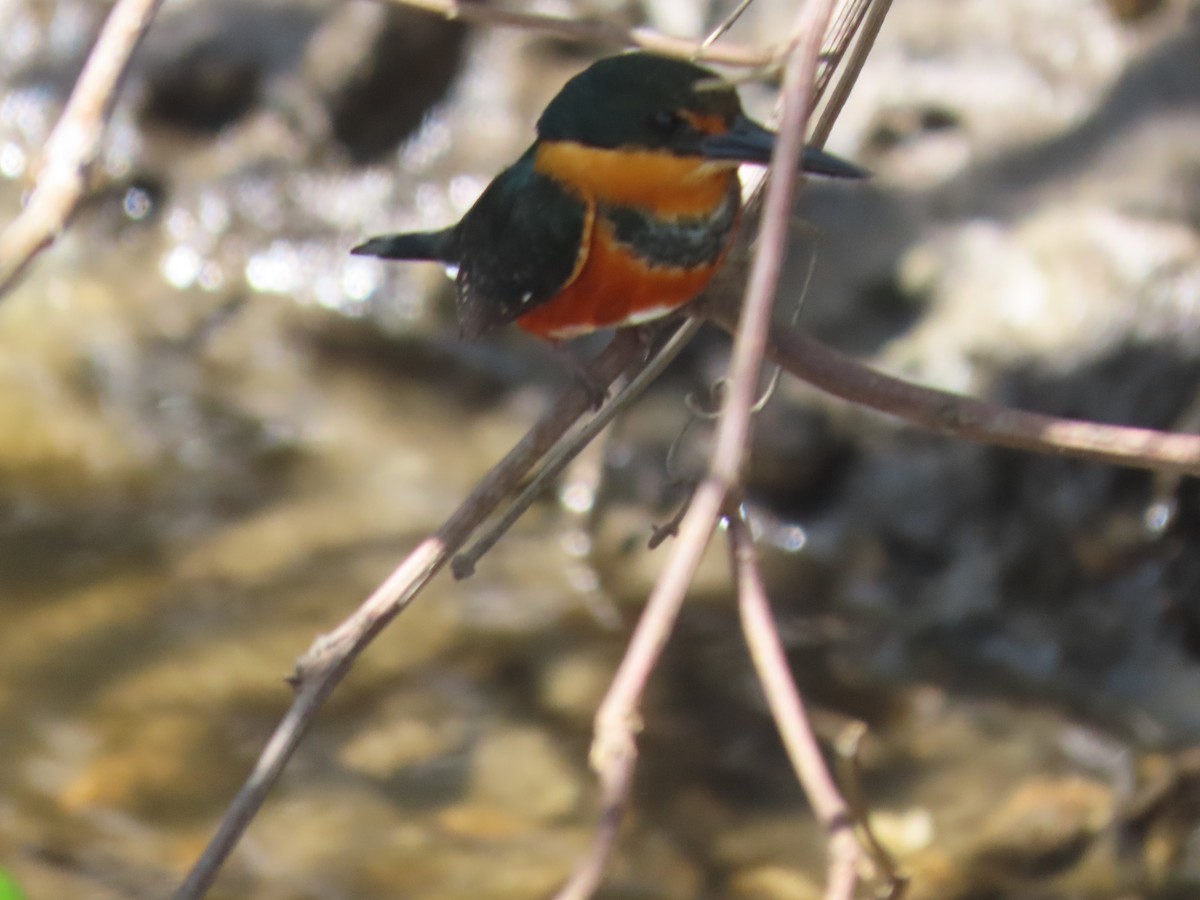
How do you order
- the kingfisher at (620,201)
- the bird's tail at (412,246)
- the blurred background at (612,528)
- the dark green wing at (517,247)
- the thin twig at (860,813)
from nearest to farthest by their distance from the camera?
the thin twig at (860,813)
the kingfisher at (620,201)
the dark green wing at (517,247)
the bird's tail at (412,246)
the blurred background at (612,528)

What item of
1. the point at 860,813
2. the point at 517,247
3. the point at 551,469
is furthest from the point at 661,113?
the point at 860,813

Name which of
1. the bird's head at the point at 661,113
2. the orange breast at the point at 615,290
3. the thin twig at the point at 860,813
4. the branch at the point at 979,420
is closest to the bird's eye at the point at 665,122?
the bird's head at the point at 661,113

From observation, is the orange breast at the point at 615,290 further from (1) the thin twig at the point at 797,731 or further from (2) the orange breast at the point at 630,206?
(1) the thin twig at the point at 797,731

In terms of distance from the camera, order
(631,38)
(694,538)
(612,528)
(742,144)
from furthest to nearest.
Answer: (612,528) < (742,144) < (631,38) < (694,538)

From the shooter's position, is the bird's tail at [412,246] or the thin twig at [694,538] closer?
the thin twig at [694,538]

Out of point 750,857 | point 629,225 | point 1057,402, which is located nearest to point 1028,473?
point 1057,402

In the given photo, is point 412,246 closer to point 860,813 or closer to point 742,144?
point 742,144

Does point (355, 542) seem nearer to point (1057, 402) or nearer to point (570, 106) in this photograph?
point (1057, 402)
